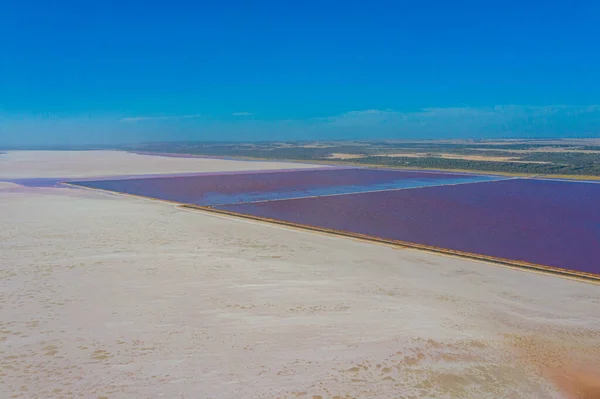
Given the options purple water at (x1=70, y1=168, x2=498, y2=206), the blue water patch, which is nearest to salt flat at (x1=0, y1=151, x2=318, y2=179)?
purple water at (x1=70, y1=168, x2=498, y2=206)

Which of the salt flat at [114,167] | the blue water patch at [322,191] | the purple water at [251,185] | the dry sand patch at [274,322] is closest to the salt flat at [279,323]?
the dry sand patch at [274,322]

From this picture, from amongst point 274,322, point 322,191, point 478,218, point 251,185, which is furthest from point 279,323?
point 251,185

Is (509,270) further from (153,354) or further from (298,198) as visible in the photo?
(298,198)

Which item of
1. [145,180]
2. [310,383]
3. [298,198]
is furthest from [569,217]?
[145,180]

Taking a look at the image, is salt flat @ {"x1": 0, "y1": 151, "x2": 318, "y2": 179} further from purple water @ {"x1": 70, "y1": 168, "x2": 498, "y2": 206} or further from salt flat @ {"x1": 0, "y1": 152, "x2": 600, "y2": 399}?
salt flat @ {"x1": 0, "y1": 152, "x2": 600, "y2": 399}

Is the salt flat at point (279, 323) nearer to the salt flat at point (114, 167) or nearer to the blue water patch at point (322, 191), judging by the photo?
the blue water patch at point (322, 191)

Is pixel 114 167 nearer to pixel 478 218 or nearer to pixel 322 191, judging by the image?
pixel 322 191
